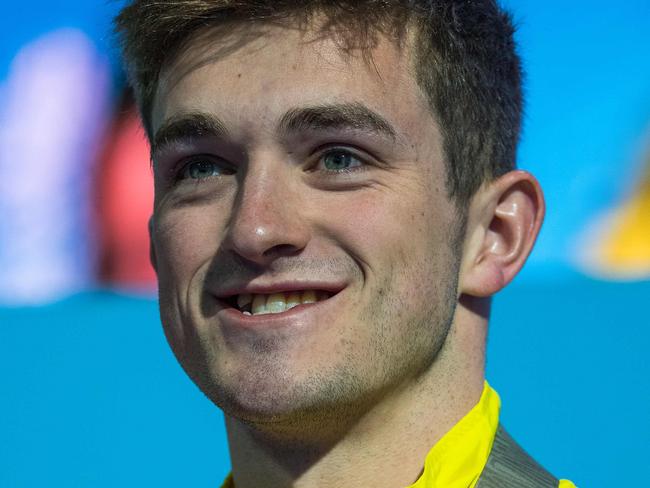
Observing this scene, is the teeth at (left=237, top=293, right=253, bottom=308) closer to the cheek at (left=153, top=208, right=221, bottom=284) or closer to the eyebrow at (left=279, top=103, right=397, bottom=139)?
the cheek at (left=153, top=208, right=221, bottom=284)

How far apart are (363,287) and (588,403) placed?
1923 mm

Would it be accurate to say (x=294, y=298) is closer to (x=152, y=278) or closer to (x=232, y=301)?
(x=232, y=301)

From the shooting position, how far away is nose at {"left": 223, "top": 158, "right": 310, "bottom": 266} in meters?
1.53

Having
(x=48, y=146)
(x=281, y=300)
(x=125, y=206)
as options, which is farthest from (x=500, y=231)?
(x=48, y=146)

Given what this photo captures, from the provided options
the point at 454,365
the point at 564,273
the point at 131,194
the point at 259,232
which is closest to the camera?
the point at 259,232

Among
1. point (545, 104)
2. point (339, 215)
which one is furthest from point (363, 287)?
point (545, 104)

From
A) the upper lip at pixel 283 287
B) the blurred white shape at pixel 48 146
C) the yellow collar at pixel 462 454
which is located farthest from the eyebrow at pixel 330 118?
the blurred white shape at pixel 48 146

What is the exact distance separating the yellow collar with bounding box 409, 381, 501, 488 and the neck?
0.02m

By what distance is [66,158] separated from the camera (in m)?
4.01

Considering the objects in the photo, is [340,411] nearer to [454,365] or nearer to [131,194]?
[454,365]

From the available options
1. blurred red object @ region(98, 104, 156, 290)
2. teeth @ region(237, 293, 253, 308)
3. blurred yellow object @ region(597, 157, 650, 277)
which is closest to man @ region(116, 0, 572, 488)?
teeth @ region(237, 293, 253, 308)

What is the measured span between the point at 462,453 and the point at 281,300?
0.42m

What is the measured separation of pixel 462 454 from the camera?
1665 millimetres

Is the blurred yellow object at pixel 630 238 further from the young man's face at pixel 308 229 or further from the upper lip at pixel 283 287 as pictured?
the upper lip at pixel 283 287
